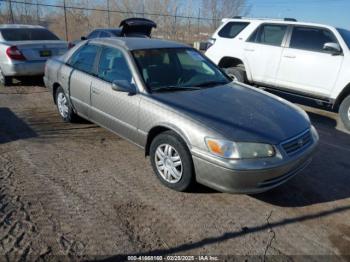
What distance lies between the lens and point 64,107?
566cm

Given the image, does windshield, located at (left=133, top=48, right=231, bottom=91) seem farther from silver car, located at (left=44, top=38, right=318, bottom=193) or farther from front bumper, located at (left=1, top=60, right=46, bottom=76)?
front bumper, located at (left=1, top=60, right=46, bottom=76)

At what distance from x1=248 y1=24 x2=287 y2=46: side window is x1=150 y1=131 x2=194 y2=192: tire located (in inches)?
187

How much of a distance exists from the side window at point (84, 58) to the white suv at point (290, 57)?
3.48 meters

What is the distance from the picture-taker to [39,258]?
104 inches

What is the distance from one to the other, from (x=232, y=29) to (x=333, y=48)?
2.71 m

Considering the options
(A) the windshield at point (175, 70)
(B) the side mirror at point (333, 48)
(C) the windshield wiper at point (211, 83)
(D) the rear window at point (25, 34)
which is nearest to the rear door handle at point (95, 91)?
(A) the windshield at point (175, 70)

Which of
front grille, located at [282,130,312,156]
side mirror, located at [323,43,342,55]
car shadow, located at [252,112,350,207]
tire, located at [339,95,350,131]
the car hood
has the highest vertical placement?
side mirror, located at [323,43,342,55]

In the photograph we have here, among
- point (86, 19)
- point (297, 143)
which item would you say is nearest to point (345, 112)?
point (297, 143)

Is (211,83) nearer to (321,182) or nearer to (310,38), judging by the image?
(321,182)

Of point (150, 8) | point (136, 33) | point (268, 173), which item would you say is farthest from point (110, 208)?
point (150, 8)

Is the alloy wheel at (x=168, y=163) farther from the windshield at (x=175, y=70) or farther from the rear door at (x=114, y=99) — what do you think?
the windshield at (x=175, y=70)

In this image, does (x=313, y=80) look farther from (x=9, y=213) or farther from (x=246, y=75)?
(x=9, y=213)

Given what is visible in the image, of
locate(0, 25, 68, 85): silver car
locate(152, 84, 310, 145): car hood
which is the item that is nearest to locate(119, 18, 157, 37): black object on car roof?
locate(0, 25, 68, 85): silver car

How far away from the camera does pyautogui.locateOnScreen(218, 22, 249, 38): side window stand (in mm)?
8047
